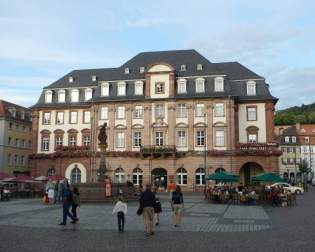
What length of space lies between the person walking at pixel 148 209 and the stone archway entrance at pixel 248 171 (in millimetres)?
43223

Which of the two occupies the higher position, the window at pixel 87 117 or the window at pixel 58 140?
the window at pixel 87 117

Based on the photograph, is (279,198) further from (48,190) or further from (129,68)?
(129,68)

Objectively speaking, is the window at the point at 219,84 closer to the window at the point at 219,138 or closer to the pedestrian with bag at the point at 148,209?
the window at the point at 219,138

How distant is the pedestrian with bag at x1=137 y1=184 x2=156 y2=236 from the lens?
1552cm

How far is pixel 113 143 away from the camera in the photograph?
193ft

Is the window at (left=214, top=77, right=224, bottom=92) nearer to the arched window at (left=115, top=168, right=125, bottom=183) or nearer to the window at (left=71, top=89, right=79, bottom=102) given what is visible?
the arched window at (left=115, top=168, right=125, bottom=183)

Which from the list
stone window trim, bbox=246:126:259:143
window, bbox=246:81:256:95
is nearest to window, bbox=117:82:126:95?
window, bbox=246:81:256:95

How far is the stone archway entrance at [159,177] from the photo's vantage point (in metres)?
57.2

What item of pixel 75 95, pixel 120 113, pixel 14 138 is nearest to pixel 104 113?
pixel 120 113

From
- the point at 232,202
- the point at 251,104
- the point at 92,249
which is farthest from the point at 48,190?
the point at 251,104

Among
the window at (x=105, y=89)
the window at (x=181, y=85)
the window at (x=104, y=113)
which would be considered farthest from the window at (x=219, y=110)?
the window at (x=105, y=89)

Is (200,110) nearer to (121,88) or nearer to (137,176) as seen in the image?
(121,88)

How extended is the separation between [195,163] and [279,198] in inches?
921

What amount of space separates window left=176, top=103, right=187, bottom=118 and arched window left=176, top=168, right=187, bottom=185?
684cm
